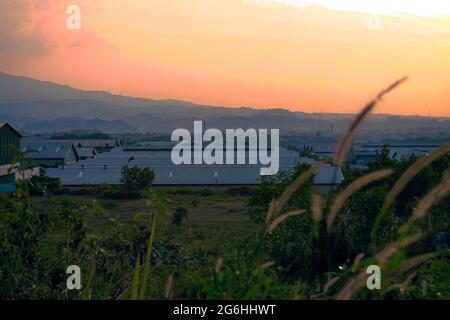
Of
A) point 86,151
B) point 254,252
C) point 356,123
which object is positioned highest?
point 356,123

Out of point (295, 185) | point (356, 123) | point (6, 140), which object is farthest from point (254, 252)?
point (6, 140)

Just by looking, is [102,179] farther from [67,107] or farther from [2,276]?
[2,276]

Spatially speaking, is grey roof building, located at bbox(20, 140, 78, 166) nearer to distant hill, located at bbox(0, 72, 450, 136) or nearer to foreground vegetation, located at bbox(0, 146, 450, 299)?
distant hill, located at bbox(0, 72, 450, 136)

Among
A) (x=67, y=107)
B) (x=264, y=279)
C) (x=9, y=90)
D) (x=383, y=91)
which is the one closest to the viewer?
(x=383, y=91)

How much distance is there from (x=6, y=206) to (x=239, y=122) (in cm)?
772

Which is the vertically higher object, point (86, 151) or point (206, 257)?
point (86, 151)

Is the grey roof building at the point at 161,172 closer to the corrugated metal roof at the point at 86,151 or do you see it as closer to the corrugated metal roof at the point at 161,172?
the corrugated metal roof at the point at 161,172

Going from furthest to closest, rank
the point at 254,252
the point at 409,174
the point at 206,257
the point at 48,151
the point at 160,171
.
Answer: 1. the point at 48,151
2. the point at 160,171
3. the point at 206,257
4. the point at 254,252
5. the point at 409,174

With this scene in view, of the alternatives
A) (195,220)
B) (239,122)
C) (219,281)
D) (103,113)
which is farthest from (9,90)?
(219,281)

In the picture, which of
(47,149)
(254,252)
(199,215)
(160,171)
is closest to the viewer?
(254,252)

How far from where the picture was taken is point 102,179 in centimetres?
2319

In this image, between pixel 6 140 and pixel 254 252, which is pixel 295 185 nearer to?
pixel 254 252

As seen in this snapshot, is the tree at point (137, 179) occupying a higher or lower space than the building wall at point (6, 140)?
lower

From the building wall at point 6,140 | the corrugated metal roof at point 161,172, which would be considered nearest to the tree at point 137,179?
the corrugated metal roof at point 161,172
